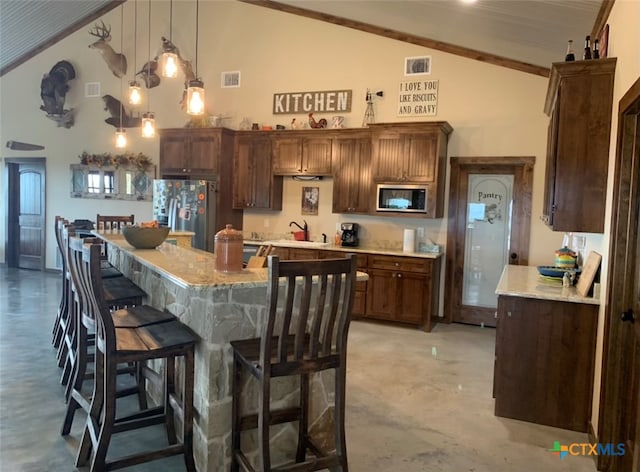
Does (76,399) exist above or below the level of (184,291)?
below

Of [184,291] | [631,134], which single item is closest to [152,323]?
[184,291]

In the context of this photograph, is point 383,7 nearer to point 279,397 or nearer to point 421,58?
point 421,58

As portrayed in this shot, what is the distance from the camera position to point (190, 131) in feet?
22.8

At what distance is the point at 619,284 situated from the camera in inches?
105

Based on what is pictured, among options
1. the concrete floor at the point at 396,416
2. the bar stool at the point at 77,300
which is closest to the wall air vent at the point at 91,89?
the concrete floor at the point at 396,416

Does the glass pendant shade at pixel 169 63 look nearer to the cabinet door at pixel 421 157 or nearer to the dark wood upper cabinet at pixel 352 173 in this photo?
the dark wood upper cabinet at pixel 352 173

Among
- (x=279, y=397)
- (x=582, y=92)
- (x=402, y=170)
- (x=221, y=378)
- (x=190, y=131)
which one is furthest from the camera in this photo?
(x=190, y=131)

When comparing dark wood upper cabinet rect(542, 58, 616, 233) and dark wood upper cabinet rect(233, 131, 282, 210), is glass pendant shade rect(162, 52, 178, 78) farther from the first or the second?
dark wood upper cabinet rect(233, 131, 282, 210)

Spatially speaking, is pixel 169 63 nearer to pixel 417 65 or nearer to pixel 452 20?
pixel 452 20

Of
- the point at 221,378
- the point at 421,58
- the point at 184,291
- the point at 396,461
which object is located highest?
the point at 421,58

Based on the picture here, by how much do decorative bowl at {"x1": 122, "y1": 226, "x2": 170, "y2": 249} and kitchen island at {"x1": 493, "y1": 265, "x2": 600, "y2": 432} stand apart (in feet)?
8.12

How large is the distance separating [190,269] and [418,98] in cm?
450

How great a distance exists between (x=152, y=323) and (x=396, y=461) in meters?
1.61

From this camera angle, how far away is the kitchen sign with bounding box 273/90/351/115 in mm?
6453
